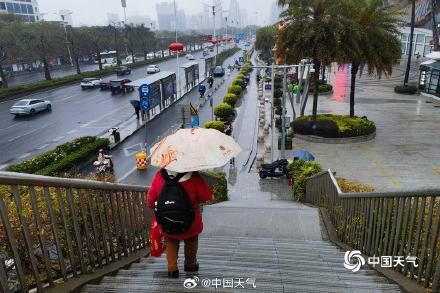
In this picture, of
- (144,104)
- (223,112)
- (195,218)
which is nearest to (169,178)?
(195,218)

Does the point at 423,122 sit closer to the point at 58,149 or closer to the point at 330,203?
the point at 330,203

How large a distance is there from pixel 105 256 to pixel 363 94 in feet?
114

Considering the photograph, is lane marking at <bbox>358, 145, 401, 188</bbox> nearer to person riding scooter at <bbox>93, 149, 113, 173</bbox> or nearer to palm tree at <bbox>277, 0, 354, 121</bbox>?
palm tree at <bbox>277, 0, 354, 121</bbox>

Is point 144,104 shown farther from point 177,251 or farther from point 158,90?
point 177,251

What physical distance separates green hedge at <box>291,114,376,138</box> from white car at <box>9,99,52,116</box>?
66.2 ft

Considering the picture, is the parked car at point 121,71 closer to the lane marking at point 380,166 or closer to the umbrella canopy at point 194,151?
the lane marking at point 380,166

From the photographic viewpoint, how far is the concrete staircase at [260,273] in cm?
359

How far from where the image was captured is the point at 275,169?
51.9 ft

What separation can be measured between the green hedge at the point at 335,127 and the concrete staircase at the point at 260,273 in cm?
1573

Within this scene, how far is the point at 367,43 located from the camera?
19.8 meters

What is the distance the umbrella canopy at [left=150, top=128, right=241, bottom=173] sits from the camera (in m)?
3.50

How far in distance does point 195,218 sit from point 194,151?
806 millimetres

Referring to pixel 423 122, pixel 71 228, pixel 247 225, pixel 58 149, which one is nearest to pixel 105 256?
pixel 71 228

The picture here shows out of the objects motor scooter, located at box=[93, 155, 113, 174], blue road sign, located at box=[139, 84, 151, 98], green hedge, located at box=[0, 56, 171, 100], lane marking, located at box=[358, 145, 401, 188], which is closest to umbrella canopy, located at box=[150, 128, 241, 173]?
lane marking, located at box=[358, 145, 401, 188]
